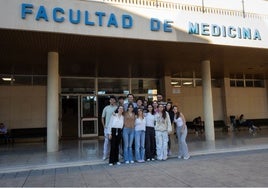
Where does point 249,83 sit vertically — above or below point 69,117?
above

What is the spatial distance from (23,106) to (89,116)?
138 inches

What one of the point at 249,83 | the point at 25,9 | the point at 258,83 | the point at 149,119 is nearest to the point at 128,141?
the point at 149,119

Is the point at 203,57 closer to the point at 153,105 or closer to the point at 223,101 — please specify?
the point at 153,105

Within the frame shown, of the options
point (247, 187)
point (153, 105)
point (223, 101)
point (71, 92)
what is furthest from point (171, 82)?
point (247, 187)

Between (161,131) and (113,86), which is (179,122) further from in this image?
(113,86)

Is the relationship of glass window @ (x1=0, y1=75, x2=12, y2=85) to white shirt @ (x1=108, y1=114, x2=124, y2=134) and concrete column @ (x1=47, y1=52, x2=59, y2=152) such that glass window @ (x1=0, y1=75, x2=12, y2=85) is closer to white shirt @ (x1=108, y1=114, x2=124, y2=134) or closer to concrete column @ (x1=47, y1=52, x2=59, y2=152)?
concrete column @ (x1=47, y1=52, x2=59, y2=152)

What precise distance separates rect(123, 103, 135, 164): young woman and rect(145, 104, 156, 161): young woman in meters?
0.52

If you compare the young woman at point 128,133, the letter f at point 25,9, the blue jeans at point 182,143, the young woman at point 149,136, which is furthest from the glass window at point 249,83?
the letter f at point 25,9

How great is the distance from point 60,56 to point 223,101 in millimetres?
11618

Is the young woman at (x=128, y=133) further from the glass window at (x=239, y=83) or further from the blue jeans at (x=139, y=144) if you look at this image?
the glass window at (x=239, y=83)

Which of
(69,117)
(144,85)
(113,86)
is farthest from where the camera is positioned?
(144,85)

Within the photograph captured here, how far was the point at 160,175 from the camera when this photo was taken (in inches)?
258

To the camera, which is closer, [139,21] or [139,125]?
[139,125]

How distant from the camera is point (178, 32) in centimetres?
991
